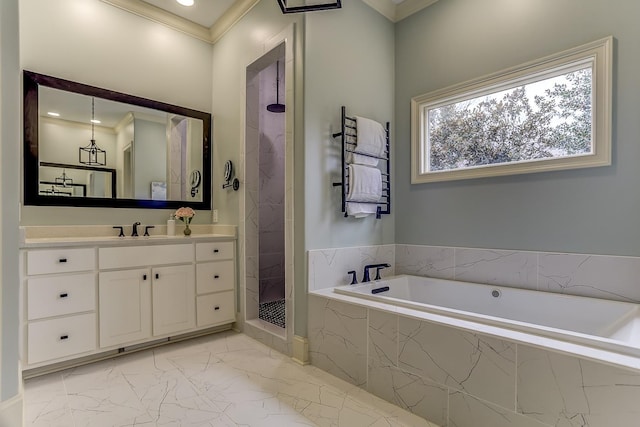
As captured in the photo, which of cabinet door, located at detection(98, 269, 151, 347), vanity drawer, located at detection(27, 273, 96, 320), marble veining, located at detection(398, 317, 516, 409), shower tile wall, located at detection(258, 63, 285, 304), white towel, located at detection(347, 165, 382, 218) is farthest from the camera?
shower tile wall, located at detection(258, 63, 285, 304)

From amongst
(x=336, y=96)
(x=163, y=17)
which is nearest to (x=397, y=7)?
(x=336, y=96)

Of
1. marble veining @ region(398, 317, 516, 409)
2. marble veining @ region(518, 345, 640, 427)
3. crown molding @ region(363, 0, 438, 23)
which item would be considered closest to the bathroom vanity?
marble veining @ region(398, 317, 516, 409)

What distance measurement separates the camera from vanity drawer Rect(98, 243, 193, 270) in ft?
7.52

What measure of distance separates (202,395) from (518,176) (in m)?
2.53

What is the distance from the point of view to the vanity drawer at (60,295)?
2.00m

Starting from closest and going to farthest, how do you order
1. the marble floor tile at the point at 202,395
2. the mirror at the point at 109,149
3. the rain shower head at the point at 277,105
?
the marble floor tile at the point at 202,395, the mirror at the point at 109,149, the rain shower head at the point at 277,105

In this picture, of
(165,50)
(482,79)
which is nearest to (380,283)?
(482,79)

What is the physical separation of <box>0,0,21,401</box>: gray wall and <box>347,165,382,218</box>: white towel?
192cm

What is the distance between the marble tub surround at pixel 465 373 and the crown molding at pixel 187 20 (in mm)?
2635

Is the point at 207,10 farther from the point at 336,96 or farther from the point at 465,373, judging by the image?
the point at 465,373

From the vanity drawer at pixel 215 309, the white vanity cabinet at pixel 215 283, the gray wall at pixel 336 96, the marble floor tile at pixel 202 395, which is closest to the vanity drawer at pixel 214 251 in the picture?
the white vanity cabinet at pixel 215 283

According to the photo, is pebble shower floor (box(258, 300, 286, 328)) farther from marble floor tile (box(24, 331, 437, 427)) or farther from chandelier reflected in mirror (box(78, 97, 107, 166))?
chandelier reflected in mirror (box(78, 97, 107, 166))

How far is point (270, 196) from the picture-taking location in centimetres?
388

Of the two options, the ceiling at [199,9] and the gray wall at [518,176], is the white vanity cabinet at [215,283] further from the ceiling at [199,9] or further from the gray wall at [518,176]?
the ceiling at [199,9]
